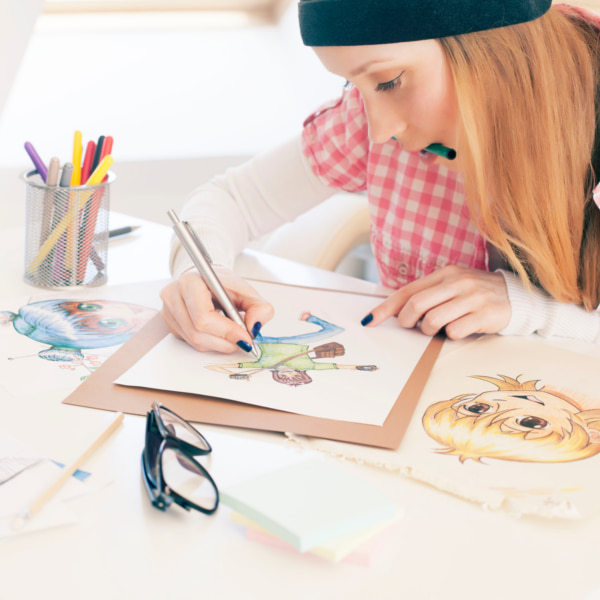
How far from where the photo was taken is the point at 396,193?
3.62ft

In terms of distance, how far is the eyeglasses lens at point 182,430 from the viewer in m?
0.56

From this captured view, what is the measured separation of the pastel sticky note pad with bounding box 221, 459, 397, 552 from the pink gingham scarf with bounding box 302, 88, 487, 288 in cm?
61

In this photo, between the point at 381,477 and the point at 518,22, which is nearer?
the point at 381,477

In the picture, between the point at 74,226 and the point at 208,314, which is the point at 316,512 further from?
the point at 74,226

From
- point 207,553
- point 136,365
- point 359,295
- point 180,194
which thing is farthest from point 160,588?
point 180,194

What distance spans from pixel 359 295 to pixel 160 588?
1.91 feet

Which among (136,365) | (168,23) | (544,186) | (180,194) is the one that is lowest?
(180,194)

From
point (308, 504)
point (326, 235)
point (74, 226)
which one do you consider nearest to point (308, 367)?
point (308, 504)

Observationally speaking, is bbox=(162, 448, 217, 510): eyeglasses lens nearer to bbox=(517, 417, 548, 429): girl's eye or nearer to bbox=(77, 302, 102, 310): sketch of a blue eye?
bbox=(517, 417, 548, 429): girl's eye

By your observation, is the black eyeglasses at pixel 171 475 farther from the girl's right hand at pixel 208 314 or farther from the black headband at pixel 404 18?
the black headband at pixel 404 18

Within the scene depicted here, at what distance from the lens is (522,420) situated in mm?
638

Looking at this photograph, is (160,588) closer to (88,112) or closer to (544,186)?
(544,186)

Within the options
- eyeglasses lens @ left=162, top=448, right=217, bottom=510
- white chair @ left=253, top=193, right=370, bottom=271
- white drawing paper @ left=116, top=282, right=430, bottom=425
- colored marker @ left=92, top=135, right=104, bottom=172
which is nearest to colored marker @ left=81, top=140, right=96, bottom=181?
colored marker @ left=92, top=135, right=104, bottom=172

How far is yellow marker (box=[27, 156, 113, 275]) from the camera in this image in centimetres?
92
